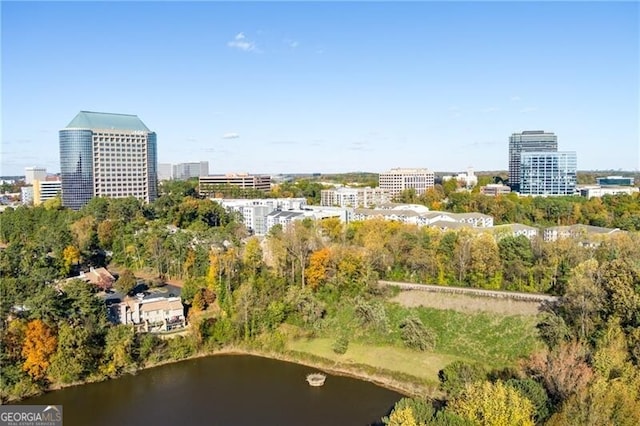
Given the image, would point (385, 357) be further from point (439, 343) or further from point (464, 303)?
point (464, 303)

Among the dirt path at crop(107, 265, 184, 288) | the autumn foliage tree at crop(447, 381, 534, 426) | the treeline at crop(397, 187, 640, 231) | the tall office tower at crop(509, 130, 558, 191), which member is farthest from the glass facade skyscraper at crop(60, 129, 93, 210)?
the tall office tower at crop(509, 130, 558, 191)

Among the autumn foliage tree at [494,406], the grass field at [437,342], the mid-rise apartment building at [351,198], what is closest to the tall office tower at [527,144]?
the mid-rise apartment building at [351,198]

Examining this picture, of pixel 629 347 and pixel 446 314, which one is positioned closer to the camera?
pixel 629 347

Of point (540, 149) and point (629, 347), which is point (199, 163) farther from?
point (629, 347)

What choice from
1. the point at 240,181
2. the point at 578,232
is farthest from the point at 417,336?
the point at 240,181

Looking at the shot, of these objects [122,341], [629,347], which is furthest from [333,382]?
[629,347]

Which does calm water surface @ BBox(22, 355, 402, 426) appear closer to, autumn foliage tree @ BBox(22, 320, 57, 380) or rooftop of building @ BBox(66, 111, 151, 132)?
autumn foliage tree @ BBox(22, 320, 57, 380)

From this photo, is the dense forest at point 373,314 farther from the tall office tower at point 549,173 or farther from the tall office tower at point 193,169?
the tall office tower at point 193,169
